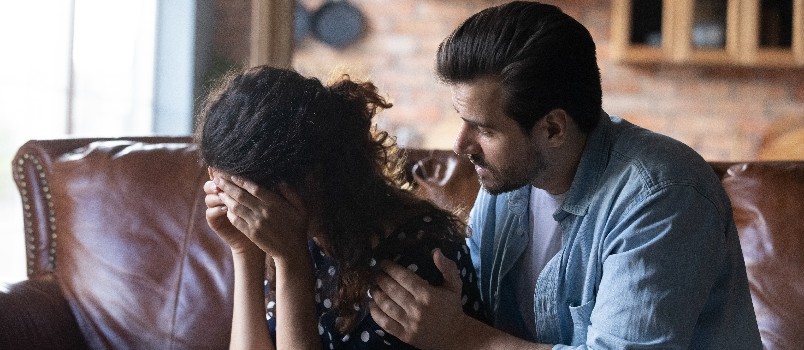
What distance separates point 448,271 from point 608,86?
128 inches

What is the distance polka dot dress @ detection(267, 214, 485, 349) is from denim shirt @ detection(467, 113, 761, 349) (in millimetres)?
115

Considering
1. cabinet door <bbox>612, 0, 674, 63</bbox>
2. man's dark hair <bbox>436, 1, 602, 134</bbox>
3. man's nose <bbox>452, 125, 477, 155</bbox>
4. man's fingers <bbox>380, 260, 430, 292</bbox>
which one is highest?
cabinet door <bbox>612, 0, 674, 63</bbox>

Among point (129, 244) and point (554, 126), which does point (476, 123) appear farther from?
point (129, 244)

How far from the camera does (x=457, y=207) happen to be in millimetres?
1685

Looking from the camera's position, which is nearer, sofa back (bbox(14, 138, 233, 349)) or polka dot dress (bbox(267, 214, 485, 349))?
polka dot dress (bbox(267, 214, 485, 349))

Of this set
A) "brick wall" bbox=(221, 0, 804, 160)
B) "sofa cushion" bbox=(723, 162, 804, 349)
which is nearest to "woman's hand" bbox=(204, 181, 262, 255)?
"sofa cushion" bbox=(723, 162, 804, 349)

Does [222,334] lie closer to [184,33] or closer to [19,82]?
[19,82]

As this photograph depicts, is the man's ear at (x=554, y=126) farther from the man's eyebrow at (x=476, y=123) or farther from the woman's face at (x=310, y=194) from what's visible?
the woman's face at (x=310, y=194)

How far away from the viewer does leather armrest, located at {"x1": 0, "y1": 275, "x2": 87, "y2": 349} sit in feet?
5.24

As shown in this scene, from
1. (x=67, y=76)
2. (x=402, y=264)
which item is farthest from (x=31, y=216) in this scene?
(x=402, y=264)

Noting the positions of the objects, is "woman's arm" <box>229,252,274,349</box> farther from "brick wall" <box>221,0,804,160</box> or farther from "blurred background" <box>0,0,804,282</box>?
"brick wall" <box>221,0,804,160</box>

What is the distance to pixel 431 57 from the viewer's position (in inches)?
174

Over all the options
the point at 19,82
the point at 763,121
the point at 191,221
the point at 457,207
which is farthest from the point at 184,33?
the point at 763,121

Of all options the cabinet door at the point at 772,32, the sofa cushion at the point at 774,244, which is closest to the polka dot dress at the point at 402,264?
the sofa cushion at the point at 774,244
